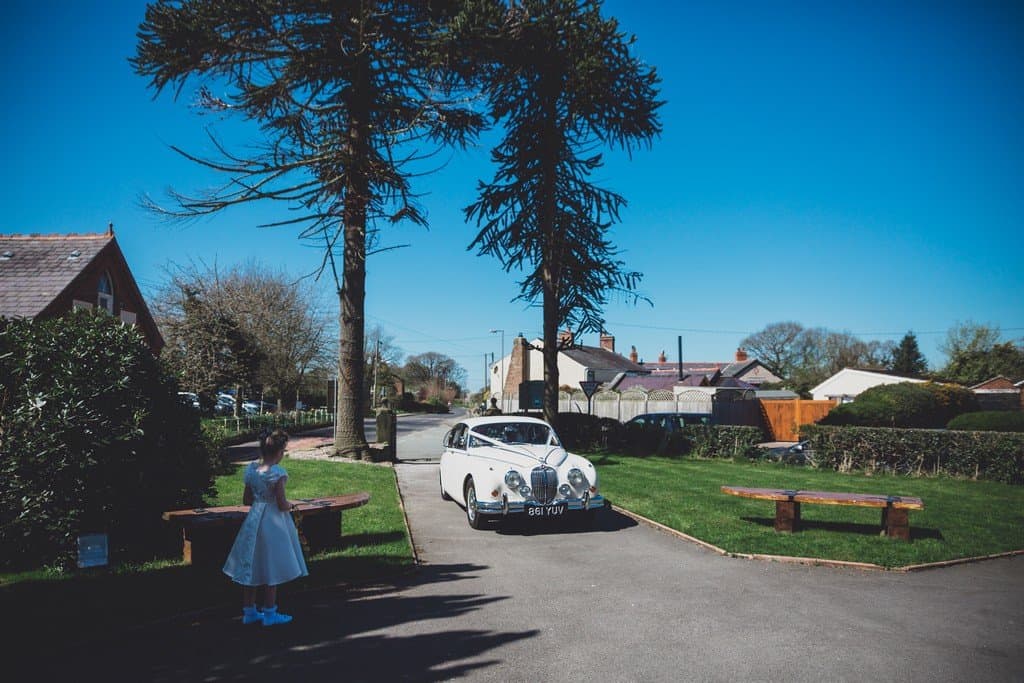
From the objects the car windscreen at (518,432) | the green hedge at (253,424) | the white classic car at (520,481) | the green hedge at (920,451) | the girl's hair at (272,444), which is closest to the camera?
the girl's hair at (272,444)

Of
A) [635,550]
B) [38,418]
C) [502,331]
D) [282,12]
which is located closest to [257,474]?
[38,418]

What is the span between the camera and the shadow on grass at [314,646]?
4383 mm

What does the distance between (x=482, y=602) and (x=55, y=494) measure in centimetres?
449

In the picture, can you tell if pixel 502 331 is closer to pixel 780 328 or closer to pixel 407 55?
pixel 780 328

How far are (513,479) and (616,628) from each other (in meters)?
3.86

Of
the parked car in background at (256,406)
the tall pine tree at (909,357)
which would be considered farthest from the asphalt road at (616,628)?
the tall pine tree at (909,357)

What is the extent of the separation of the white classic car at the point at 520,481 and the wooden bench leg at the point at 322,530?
2042mm

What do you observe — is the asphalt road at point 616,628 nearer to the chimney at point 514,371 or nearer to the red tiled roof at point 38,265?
the red tiled roof at point 38,265

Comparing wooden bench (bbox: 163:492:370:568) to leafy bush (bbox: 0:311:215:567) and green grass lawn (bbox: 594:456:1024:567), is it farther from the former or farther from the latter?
green grass lawn (bbox: 594:456:1024:567)

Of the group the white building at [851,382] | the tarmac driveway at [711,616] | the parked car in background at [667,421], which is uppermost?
the white building at [851,382]

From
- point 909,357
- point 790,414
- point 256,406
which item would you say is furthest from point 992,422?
point 909,357

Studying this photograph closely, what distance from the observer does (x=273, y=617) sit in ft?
17.3

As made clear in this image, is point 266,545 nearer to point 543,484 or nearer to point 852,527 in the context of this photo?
point 543,484

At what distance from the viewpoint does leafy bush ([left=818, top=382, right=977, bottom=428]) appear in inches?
906
